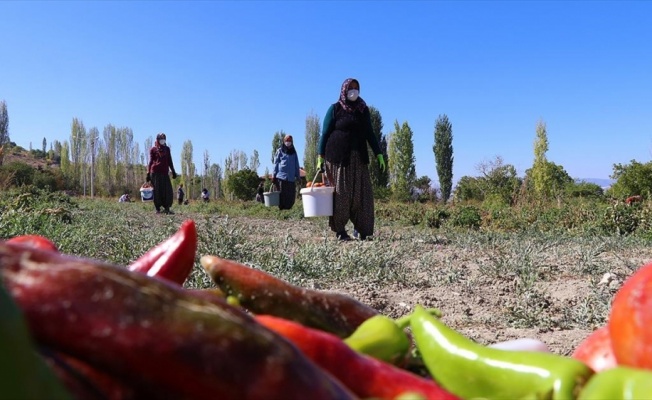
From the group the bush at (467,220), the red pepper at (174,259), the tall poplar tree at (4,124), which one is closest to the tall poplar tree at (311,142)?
the tall poplar tree at (4,124)

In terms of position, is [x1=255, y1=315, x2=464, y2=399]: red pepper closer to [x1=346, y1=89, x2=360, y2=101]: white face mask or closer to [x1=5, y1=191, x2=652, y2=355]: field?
[x1=5, y1=191, x2=652, y2=355]: field

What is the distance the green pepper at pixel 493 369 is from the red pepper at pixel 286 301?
0.44 ft

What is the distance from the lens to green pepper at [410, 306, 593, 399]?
2.69 ft

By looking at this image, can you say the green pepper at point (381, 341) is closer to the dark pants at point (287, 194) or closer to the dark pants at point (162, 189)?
the dark pants at point (162, 189)

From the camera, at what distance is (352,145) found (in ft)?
29.2

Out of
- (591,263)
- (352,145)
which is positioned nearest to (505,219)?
(352,145)

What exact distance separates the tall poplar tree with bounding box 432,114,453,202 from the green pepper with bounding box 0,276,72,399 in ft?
171

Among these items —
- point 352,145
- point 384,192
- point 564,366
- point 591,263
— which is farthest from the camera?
point 384,192

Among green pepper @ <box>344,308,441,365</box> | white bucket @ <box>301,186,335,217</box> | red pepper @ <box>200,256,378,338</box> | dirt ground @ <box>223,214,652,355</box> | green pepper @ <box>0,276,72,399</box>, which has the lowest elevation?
dirt ground @ <box>223,214,652,355</box>

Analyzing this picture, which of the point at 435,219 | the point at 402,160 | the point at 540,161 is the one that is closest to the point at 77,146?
the point at 402,160

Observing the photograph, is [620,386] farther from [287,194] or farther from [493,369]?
[287,194]

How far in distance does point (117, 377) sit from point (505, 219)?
46.7 feet

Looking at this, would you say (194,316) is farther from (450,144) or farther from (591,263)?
(450,144)

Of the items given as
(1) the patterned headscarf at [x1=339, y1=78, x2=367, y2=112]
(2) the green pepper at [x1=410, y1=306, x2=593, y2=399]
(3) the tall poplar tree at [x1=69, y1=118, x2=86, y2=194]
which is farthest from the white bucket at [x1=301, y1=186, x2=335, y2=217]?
(3) the tall poplar tree at [x1=69, y1=118, x2=86, y2=194]
